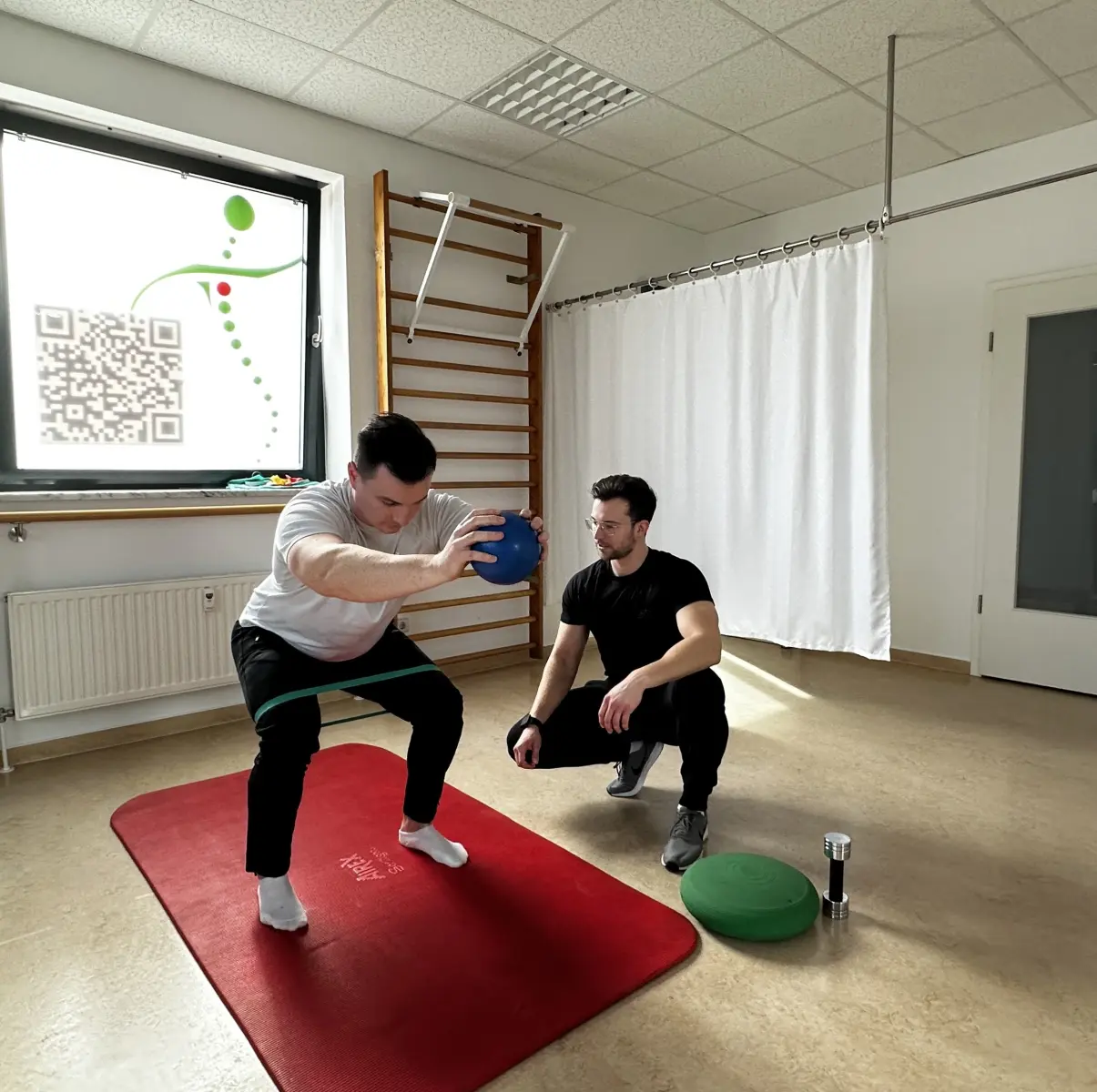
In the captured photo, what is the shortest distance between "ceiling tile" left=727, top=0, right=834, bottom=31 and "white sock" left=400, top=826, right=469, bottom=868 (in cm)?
273

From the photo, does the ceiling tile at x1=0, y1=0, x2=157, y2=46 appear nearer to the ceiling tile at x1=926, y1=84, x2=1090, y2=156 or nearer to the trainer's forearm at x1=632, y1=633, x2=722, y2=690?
the trainer's forearm at x1=632, y1=633, x2=722, y2=690

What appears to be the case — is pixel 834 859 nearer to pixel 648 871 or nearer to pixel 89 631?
pixel 648 871

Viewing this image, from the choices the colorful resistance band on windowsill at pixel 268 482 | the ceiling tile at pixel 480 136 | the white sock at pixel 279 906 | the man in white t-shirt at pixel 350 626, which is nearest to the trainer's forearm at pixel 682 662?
the man in white t-shirt at pixel 350 626

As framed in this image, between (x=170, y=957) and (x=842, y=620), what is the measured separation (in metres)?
2.61

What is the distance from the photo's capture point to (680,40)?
9.12 ft

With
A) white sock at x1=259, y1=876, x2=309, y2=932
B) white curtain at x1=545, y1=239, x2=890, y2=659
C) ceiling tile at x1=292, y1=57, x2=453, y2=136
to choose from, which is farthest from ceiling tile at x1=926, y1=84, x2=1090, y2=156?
white sock at x1=259, y1=876, x2=309, y2=932

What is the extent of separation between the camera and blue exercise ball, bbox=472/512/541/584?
1.54m

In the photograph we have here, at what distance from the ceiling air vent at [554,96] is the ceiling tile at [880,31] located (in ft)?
2.33

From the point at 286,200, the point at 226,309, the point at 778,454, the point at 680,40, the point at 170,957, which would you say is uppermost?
the point at 680,40

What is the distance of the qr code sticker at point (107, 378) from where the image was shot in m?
2.98

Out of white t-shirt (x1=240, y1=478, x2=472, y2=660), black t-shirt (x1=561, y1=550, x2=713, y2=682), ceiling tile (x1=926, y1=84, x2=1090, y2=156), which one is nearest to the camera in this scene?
white t-shirt (x1=240, y1=478, x2=472, y2=660)

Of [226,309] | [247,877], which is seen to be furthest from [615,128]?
[247,877]

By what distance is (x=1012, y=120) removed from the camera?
342 cm

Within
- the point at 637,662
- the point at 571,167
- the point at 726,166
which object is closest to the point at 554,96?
the point at 571,167
